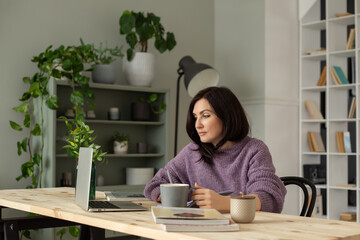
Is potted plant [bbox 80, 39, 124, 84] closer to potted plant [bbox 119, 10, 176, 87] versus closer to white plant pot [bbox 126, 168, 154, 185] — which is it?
potted plant [bbox 119, 10, 176, 87]

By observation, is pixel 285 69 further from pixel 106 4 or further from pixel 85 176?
pixel 85 176

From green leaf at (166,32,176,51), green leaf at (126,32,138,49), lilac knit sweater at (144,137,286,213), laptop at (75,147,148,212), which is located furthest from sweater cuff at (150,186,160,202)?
green leaf at (166,32,176,51)

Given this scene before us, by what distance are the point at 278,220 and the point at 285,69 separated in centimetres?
367

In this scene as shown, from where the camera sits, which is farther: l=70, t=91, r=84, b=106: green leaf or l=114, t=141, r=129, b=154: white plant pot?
l=114, t=141, r=129, b=154: white plant pot

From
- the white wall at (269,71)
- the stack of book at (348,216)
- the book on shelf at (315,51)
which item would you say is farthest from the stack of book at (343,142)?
the book on shelf at (315,51)

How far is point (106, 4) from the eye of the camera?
4691 mm

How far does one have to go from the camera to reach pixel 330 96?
16.2 ft

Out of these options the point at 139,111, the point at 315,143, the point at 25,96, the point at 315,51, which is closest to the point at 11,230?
the point at 25,96

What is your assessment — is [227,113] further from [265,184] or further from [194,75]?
[194,75]

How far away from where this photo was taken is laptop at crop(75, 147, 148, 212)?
179 cm

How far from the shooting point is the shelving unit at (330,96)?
487 centimetres

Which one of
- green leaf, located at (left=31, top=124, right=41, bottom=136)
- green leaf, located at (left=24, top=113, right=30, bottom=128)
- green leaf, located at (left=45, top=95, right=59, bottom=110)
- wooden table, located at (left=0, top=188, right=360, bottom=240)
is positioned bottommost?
wooden table, located at (left=0, top=188, right=360, bottom=240)

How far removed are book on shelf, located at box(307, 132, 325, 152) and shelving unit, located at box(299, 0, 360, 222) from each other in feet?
0.17

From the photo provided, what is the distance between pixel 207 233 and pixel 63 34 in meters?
3.39
